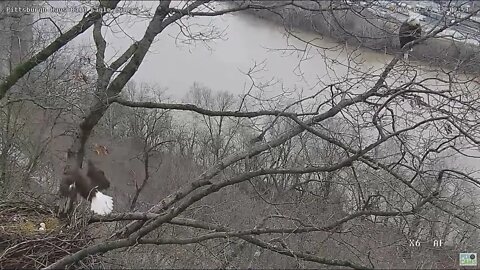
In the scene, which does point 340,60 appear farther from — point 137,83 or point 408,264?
point 137,83

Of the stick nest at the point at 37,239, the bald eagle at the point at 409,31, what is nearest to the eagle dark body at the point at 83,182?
the stick nest at the point at 37,239

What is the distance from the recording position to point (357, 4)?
3.64 m

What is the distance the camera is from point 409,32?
344cm

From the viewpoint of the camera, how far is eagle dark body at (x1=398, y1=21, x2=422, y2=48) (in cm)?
342

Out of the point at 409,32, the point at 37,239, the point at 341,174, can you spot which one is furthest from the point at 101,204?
the point at 409,32

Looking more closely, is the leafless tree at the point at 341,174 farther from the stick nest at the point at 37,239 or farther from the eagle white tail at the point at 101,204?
the stick nest at the point at 37,239

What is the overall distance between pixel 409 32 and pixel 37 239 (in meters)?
2.65

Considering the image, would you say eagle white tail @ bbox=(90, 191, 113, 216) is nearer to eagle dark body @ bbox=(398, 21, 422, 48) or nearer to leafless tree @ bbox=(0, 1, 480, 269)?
leafless tree @ bbox=(0, 1, 480, 269)

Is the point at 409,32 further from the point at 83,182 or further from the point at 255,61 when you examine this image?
the point at 255,61

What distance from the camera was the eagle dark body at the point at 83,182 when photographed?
3.75 meters

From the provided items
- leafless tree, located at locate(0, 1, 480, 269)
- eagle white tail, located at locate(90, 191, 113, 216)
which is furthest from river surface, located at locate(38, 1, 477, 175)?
eagle white tail, located at locate(90, 191, 113, 216)

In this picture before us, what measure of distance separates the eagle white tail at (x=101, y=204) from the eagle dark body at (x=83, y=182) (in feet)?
0.11

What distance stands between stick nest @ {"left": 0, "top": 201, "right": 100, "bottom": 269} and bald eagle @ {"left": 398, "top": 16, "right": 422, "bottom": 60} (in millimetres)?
2322

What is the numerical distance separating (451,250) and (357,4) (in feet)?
5.87
